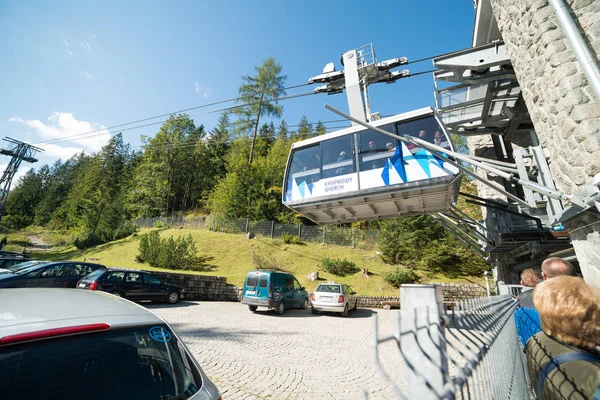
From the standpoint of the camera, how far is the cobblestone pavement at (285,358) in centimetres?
424

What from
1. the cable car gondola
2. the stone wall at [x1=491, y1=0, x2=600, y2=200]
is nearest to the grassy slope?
the cable car gondola

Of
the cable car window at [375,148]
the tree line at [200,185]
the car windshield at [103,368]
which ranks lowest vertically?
the car windshield at [103,368]

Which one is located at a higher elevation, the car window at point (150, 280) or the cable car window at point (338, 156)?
the cable car window at point (338, 156)

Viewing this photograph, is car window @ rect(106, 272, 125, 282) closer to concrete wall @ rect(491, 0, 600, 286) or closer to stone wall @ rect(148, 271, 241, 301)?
stone wall @ rect(148, 271, 241, 301)

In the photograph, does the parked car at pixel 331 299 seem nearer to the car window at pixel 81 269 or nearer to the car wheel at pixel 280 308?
the car wheel at pixel 280 308

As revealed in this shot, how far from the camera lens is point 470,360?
102 cm

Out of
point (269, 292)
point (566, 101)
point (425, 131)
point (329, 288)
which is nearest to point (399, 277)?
point (329, 288)

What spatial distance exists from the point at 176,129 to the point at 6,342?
50142 millimetres

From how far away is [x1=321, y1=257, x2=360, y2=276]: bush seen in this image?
20469 mm

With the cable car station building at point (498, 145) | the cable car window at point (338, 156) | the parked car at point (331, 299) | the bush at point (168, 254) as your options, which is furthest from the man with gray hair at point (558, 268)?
the bush at point (168, 254)

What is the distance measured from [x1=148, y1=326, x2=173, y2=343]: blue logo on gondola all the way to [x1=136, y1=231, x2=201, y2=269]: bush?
21.1 m

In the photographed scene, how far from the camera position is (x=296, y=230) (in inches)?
1051

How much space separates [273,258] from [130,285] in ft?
41.7

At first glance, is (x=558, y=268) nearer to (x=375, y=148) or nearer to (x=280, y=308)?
(x=375, y=148)
